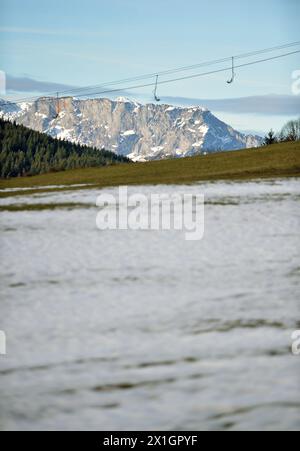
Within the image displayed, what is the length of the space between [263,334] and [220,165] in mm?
49091

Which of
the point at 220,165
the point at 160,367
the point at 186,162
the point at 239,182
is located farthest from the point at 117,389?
the point at 186,162

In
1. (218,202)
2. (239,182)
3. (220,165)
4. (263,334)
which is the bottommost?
(263,334)

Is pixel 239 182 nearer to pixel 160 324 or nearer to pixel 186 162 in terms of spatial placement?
pixel 186 162

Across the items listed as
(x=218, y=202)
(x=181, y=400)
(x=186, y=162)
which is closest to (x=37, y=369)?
(x=181, y=400)

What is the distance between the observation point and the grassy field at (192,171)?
49781 mm

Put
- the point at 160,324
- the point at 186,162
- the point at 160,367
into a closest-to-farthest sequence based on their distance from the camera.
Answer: the point at 160,367
the point at 160,324
the point at 186,162

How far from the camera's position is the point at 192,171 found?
5716 cm

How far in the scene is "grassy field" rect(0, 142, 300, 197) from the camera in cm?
4978

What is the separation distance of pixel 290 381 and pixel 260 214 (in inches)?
797

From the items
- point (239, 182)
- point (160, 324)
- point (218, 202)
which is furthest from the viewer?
point (239, 182)

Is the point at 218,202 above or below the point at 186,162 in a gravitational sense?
below

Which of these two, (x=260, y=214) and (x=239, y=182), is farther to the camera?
(x=239, y=182)

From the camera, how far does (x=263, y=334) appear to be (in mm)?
13062

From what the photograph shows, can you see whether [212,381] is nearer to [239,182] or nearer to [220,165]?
[239,182]
